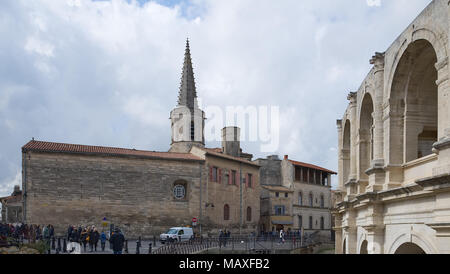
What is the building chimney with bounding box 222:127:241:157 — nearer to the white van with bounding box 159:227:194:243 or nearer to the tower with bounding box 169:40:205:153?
the tower with bounding box 169:40:205:153

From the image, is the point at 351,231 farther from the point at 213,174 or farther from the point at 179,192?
the point at 213,174

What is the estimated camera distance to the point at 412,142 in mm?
12258

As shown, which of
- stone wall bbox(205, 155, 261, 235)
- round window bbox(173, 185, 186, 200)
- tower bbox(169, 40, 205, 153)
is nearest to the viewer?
round window bbox(173, 185, 186, 200)

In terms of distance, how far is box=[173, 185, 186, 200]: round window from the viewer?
38031 mm

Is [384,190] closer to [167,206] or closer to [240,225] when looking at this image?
[167,206]

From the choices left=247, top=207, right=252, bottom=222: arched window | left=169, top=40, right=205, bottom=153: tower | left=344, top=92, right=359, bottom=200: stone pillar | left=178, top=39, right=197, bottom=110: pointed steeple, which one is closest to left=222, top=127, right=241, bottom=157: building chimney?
left=169, top=40, right=205, bottom=153: tower

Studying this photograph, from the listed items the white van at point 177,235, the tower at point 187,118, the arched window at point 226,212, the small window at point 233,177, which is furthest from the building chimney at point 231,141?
the white van at point 177,235

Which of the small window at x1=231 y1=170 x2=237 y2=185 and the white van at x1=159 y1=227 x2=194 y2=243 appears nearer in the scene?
the white van at x1=159 y1=227 x2=194 y2=243

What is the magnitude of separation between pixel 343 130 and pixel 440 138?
11.3 metres

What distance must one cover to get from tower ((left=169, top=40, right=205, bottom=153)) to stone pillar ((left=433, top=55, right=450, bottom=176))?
4321cm

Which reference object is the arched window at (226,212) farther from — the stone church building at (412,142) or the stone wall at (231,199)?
the stone church building at (412,142)

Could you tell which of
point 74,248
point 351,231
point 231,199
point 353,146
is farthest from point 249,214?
point 351,231

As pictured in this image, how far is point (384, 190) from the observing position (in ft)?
39.3

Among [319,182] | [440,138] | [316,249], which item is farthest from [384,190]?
[319,182]
